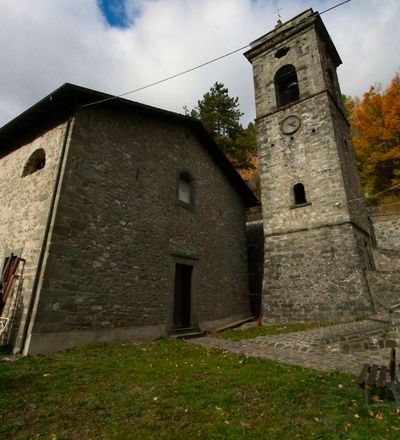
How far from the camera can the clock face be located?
1280 centimetres

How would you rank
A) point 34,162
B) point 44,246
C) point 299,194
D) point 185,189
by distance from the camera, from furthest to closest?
point 299,194 → point 185,189 → point 34,162 → point 44,246

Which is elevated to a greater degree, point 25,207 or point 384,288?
point 25,207

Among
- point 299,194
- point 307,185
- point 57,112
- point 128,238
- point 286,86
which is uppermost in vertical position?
point 286,86

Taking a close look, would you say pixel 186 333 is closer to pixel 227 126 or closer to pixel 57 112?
pixel 57 112

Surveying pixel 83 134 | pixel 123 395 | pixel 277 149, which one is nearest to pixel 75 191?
pixel 83 134

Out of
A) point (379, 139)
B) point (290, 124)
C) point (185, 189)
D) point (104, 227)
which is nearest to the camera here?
point (104, 227)

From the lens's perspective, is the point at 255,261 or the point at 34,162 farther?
the point at 255,261

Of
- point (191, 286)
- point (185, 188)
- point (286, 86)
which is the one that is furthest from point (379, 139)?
point (191, 286)

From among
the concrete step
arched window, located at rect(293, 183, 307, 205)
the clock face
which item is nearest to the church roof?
the clock face

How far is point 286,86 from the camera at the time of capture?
14531mm

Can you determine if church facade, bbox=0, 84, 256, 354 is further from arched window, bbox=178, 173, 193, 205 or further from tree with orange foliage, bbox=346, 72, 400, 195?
tree with orange foliage, bbox=346, 72, 400, 195

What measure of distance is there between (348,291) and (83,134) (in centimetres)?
942

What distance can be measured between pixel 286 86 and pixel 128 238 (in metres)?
11.3

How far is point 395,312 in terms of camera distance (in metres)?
7.14
